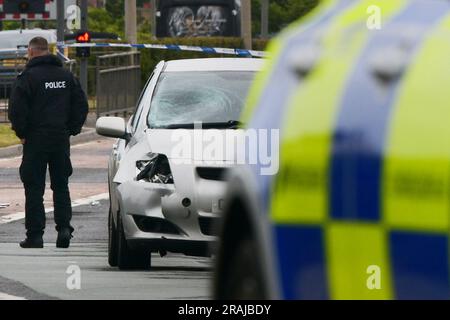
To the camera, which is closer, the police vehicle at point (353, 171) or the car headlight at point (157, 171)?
the police vehicle at point (353, 171)

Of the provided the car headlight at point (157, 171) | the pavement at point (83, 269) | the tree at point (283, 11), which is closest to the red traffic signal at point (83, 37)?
the pavement at point (83, 269)

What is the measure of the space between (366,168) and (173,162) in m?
7.32

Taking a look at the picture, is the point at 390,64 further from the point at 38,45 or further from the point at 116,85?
the point at 116,85

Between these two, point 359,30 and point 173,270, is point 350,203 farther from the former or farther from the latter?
point 173,270

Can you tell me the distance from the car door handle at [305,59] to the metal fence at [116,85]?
93.9 feet

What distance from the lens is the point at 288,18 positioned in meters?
76.8

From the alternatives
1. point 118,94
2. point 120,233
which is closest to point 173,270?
point 120,233

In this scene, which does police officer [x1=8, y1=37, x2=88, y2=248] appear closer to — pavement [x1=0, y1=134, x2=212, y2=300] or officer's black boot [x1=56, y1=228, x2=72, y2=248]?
officer's black boot [x1=56, y1=228, x2=72, y2=248]

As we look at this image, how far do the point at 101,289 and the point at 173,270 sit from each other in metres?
1.78

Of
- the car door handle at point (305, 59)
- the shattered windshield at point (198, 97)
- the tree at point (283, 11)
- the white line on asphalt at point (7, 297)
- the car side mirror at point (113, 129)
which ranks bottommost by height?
the tree at point (283, 11)

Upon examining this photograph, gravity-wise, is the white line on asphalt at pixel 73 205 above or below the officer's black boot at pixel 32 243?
below

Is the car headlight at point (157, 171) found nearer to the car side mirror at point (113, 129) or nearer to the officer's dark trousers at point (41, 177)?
the car side mirror at point (113, 129)

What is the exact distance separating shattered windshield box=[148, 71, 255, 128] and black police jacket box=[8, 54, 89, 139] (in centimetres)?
123

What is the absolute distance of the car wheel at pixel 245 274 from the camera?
13.7 feet
